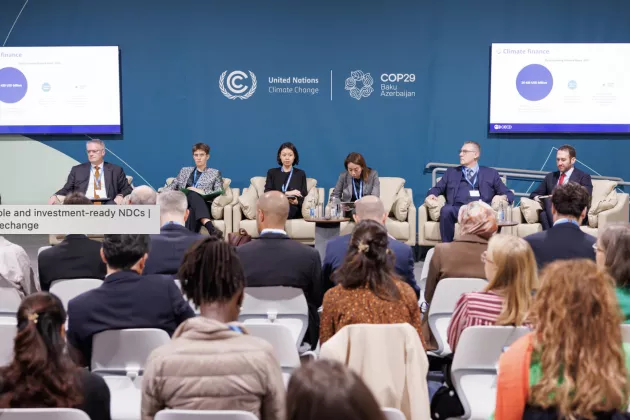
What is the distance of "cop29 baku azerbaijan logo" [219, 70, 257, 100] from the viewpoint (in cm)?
947

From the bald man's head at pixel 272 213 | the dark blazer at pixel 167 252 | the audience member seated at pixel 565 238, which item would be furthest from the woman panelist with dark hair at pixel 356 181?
the dark blazer at pixel 167 252

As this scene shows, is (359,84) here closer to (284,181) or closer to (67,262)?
(284,181)

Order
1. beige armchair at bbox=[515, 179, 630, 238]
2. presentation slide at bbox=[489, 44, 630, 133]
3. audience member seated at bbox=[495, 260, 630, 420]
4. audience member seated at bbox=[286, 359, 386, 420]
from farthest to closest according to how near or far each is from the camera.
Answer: presentation slide at bbox=[489, 44, 630, 133] < beige armchair at bbox=[515, 179, 630, 238] < audience member seated at bbox=[495, 260, 630, 420] < audience member seated at bbox=[286, 359, 386, 420]

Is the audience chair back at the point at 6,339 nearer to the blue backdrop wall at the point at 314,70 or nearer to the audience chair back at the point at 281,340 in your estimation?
the audience chair back at the point at 281,340

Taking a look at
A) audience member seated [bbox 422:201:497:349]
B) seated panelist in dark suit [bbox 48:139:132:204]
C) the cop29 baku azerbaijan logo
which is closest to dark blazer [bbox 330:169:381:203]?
the cop29 baku azerbaijan logo

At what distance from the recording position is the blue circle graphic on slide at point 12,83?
9.30 metres

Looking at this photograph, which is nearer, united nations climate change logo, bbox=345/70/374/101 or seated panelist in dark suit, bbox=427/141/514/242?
seated panelist in dark suit, bbox=427/141/514/242

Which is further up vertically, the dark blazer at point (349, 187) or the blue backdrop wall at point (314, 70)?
the blue backdrop wall at point (314, 70)

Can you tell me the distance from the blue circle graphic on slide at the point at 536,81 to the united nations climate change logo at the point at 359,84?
187 centimetres

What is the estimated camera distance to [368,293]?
2.96 metres

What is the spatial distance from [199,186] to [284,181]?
38.9 inches

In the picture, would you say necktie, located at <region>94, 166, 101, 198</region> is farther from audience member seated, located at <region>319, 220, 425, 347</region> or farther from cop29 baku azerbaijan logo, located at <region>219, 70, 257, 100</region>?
audience member seated, located at <region>319, 220, 425, 347</region>

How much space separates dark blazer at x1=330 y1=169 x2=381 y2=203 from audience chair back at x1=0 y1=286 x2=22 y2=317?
199 inches

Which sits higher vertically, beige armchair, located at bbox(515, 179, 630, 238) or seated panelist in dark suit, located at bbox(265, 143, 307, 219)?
seated panelist in dark suit, located at bbox(265, 143, 307, 219)
